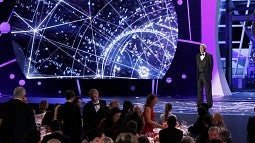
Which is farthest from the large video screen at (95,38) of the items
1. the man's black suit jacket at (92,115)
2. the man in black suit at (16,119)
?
the man in black suit at (16,119)

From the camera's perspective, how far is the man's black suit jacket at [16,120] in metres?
6.04

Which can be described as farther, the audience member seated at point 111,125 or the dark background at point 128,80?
the dark background at point 128,80

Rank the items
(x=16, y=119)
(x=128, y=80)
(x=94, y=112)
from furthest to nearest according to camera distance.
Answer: (x=128, y=80)
(x=94, y=112)
(x=16, y=119)

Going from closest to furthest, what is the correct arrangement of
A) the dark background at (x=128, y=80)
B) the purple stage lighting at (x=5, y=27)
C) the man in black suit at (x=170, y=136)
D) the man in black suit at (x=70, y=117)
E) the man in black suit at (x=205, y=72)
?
1. the man in black suit at (x=170, y=136)
2. the man in black suit at (x=70, y=117)
3. the man in black suit at (x=205, y=72)
4. the dark background at (x=128, y=80)
5. the purple stage lighting at (x=5, y=27)

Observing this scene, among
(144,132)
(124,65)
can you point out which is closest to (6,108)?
(144,132)

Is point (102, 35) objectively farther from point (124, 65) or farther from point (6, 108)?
point (6, 108)

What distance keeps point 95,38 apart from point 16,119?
28.0 ft

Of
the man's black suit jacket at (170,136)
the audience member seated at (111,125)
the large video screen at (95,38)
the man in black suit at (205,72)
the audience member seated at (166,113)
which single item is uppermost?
the large video screen at (95,38)

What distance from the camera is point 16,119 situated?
6.04 m

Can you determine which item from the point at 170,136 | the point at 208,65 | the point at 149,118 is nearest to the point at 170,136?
the point at 170,136

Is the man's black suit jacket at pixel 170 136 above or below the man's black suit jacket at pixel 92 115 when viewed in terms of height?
below

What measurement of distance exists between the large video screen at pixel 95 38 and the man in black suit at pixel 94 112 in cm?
663

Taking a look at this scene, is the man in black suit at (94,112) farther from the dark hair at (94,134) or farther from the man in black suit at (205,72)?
the man in black suit at (205,72)

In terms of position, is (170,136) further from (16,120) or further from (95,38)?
(95,38)
